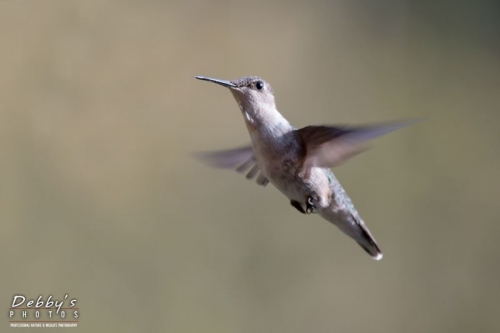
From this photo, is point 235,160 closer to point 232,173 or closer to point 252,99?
point 252,99

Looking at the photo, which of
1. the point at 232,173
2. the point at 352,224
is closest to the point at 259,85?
the point at 352,224

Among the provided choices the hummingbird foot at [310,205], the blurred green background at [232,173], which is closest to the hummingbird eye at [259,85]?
the hummingbird foot at [310,205]

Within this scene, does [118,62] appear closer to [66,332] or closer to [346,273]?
[66,332]

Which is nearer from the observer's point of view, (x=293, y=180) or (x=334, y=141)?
(x=334, y=141)

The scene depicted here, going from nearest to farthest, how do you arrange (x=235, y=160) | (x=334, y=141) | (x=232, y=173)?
(x=334, y=141), (x=235, y=160), (x=232, y=173)

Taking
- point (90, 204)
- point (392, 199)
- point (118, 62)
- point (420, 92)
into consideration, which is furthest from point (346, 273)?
point (118, 62)
